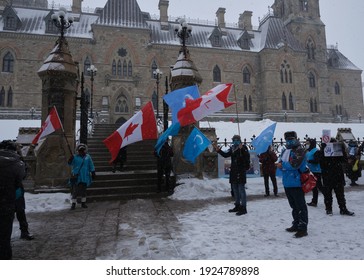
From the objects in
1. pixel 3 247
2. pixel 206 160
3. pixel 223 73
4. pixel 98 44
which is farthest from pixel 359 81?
pixel 3 247

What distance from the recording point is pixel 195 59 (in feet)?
116

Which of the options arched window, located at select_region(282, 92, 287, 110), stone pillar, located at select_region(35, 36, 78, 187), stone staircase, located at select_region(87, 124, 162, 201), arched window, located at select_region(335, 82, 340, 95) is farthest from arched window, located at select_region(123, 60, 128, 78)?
arched window, located at select_region(335, 82, 340, 95)

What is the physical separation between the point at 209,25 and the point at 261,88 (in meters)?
12.5

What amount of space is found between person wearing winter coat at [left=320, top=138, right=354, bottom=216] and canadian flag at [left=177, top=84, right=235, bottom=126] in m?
2.88

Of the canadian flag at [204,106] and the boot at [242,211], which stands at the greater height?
the canadian flag at [204,106]

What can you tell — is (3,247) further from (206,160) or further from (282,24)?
(282,24)

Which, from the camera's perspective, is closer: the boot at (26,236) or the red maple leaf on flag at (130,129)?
the boot at (26,236)

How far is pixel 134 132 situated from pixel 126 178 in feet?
8.70

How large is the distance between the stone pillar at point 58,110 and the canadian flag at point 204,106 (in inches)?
174

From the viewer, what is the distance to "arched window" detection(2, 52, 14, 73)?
96.8 feet

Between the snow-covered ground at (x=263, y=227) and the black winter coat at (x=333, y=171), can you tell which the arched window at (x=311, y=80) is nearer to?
the snow-covered ground at (x=263, y=227)

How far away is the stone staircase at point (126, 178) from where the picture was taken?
8602 mm

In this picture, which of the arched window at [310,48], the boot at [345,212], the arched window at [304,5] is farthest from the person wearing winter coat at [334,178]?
the arched window at [304,5]

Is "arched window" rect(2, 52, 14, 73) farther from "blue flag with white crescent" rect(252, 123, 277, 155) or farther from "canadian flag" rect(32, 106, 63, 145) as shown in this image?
"blue flag with white crescent" rect(252, 123, 277, 155)
